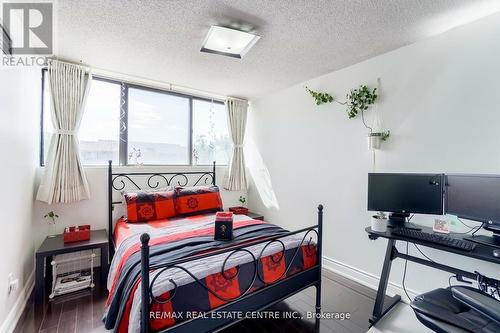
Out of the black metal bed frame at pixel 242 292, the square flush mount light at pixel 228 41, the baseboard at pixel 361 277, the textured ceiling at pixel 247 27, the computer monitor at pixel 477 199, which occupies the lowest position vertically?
the baseboard at pixel 361 277

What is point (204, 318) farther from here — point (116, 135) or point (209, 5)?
point (116, 135)

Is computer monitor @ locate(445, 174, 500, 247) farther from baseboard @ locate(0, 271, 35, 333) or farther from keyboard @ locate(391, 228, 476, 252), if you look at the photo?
baseboard @ locate(0, 271, 35, 333)

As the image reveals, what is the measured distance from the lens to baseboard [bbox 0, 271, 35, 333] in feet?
5.71

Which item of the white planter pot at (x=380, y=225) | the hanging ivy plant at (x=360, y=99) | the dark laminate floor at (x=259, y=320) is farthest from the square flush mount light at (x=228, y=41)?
the dark laminate floor at (x=259, y=320)

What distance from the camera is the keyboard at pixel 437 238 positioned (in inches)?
63.7

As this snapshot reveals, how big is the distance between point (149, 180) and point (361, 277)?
296 cm

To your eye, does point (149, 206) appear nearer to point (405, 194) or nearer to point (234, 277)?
point (234, 277)

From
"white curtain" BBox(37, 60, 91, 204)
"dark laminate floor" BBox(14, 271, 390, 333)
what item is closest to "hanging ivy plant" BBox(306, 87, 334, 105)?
"dark laminate floor" BBox(14, 271, 390, 333)

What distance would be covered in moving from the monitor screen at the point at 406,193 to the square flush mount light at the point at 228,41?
1703 millimetres

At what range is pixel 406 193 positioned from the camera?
2.11 metres

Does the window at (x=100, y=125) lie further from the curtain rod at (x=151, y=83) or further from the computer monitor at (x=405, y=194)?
the computer monitor at (x=405, y=194)

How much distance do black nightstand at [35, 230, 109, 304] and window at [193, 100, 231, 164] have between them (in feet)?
5.93

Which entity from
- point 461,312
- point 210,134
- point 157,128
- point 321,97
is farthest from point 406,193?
point 157,128

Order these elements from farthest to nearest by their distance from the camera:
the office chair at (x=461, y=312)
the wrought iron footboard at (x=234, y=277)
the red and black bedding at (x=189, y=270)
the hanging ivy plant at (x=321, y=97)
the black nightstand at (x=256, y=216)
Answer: the black nightstand at (x=256, y=216)
the hanging ivy plant at (x=321, y=97)
the red and black bedding at (x=189, y=270)
the wrought iron footboard at (x=234, y=277)
the office chair at (x=461, y=312)
